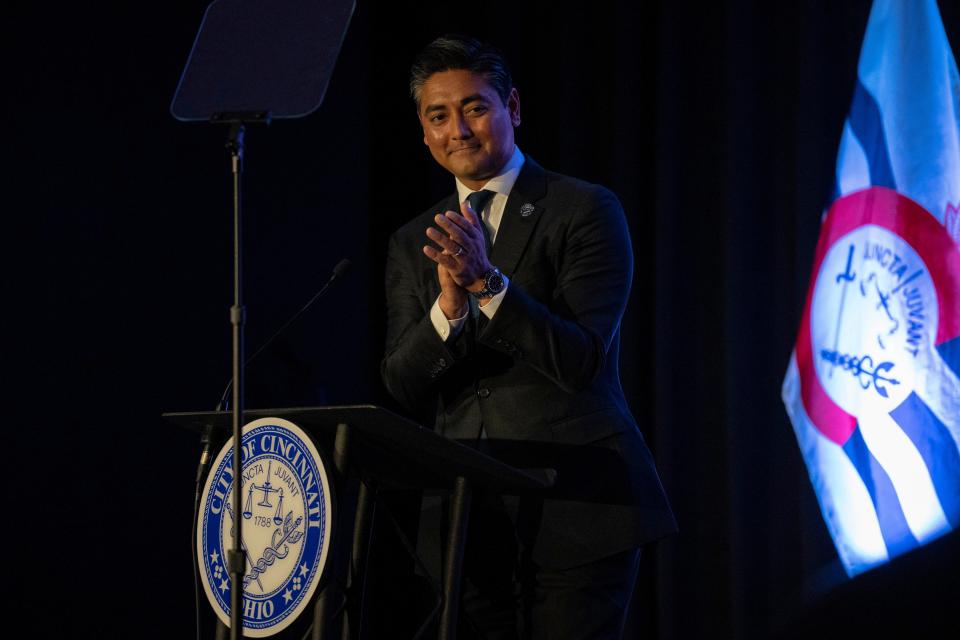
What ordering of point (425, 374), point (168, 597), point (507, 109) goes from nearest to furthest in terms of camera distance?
point (425, 374)
point (507, 109)
point (168, 597)

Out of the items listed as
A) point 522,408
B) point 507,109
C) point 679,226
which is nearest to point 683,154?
point 679,226

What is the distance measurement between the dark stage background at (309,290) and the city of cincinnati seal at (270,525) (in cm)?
164

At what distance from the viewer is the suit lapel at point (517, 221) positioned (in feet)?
5.97

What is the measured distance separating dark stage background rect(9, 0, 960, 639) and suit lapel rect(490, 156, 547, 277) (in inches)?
59.1

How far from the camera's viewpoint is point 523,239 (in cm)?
183

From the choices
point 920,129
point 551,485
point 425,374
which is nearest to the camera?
point 551,485

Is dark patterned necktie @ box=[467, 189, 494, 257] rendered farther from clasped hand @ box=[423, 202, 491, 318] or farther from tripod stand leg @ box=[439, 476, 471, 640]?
tripod stand leg @ box=[439, 476, 471, 640]

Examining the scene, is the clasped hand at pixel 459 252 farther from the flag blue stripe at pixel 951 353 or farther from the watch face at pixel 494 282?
the flag blue stripe at pixel 951 353

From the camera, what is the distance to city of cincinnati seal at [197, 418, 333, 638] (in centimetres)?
146

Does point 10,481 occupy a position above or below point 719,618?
above

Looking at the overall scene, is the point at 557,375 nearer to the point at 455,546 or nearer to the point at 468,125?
the point at 455,546

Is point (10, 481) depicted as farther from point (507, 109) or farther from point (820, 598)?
point (820, 598)

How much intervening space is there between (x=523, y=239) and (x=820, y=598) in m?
1.80

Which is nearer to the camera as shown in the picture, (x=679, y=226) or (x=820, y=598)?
(x=820, y=598)
